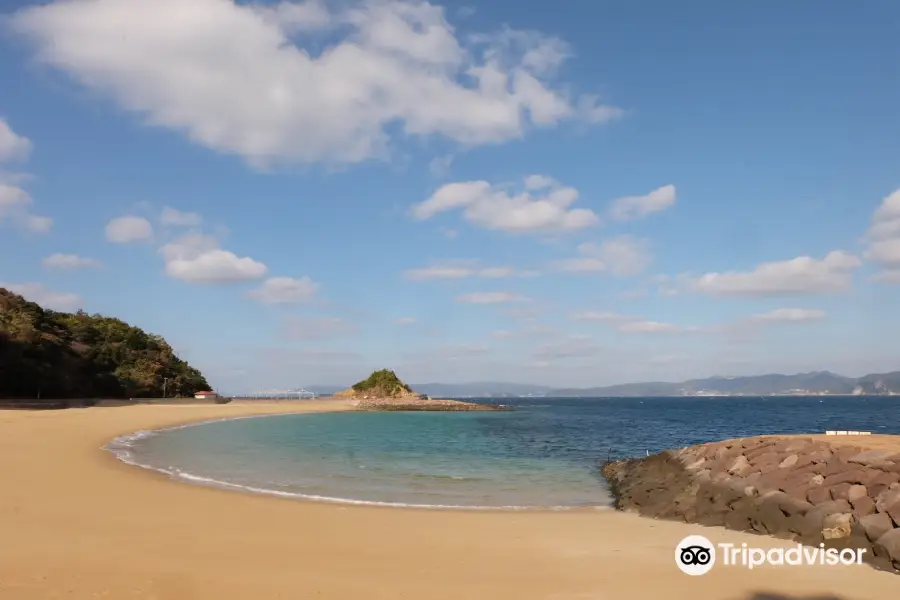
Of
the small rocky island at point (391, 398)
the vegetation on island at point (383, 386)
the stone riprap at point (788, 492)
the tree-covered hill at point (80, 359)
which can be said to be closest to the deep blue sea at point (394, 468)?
the stone riprap at point (788, 492)

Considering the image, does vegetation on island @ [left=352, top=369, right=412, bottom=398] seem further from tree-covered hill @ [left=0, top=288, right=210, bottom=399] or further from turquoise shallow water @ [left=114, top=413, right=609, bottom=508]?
turquoise shallow water @ [left=114, top=413, right=609, bottom=508]

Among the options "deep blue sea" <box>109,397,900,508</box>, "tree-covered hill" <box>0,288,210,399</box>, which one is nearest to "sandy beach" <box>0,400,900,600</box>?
"deep blue sea" <box>109,397,900,508</box>

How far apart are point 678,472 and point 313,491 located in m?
12.2

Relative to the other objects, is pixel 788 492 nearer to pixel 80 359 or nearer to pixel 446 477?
pixel 446 477

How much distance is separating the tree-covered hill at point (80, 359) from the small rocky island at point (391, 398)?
41788mm

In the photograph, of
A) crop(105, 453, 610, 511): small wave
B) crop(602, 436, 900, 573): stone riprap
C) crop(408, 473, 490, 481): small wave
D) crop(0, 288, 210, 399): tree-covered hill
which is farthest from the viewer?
crop(0, 288, 210, 399): tree-covered hill

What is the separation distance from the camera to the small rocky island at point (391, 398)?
13275 cm

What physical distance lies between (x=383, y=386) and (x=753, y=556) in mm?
146006

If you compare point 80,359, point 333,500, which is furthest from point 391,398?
point 333,500

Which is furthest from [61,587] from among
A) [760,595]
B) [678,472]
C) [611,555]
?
[678,472]

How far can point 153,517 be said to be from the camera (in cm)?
1321

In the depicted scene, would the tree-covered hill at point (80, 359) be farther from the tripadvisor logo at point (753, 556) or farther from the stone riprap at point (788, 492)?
the tripadvisor logo at point (753, 556)

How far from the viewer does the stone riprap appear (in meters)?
11.3

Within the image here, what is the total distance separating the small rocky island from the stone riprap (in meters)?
113
